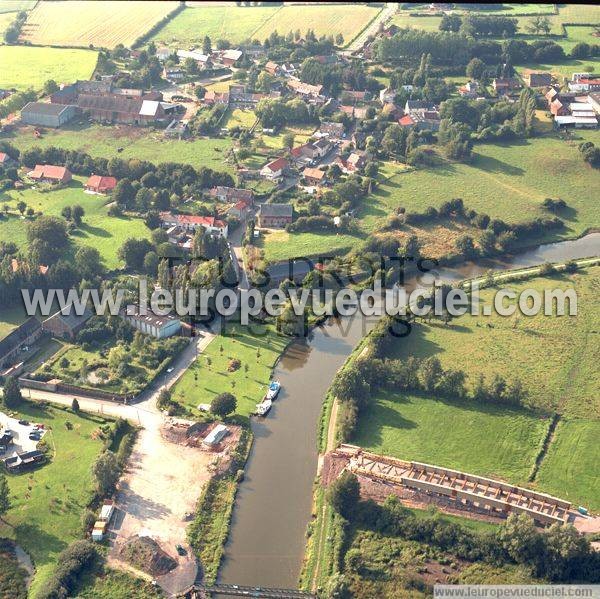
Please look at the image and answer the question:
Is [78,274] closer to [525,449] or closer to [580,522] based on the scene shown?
[525,449]

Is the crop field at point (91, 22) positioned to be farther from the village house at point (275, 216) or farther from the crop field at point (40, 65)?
the village house at point (275, 216)

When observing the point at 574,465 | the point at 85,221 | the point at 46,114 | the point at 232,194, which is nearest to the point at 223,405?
the point at 574,465

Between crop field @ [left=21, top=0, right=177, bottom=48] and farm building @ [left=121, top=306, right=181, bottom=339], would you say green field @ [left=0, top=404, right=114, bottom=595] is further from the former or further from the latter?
crop field @ [left=21, top=0, right=177, bottom=48]

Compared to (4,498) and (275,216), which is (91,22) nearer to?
(275,216)

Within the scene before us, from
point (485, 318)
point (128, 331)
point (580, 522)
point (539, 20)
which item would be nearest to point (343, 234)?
point (485, 318)

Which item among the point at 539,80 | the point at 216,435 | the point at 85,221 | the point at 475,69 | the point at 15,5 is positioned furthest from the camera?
the point at 15,5
